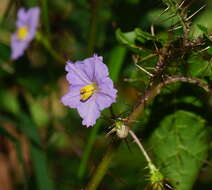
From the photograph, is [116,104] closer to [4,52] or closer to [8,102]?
[4,52]

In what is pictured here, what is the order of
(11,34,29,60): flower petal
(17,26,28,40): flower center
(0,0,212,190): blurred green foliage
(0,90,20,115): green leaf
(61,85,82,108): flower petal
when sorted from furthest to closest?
(0,90,20,115): green leaf, (17,26,28,40): flower center, (11,34,29,60): flower petal, (0,0,212,190): blurred green foliage, (61,85,82,108): flower petal

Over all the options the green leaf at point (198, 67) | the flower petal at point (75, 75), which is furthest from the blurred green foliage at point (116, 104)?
the flower petal at point (75, 75)

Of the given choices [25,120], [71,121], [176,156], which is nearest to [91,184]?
[176,156]

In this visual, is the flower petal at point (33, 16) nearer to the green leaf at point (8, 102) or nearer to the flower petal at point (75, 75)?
the green leaf at point (8, 102)

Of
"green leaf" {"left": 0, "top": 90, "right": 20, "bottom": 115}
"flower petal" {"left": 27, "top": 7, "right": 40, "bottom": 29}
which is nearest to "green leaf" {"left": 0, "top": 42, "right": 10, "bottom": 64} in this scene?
"flower petal" {"left": 27, "top": 7, "right": 40, "bottom": 29}

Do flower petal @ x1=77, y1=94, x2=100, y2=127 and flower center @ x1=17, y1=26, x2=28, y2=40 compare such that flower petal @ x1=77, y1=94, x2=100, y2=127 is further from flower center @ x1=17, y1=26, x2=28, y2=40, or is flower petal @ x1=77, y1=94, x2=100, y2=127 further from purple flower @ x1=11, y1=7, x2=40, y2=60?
flower center @ x1=17, y1=26, x2=28, y2=40
